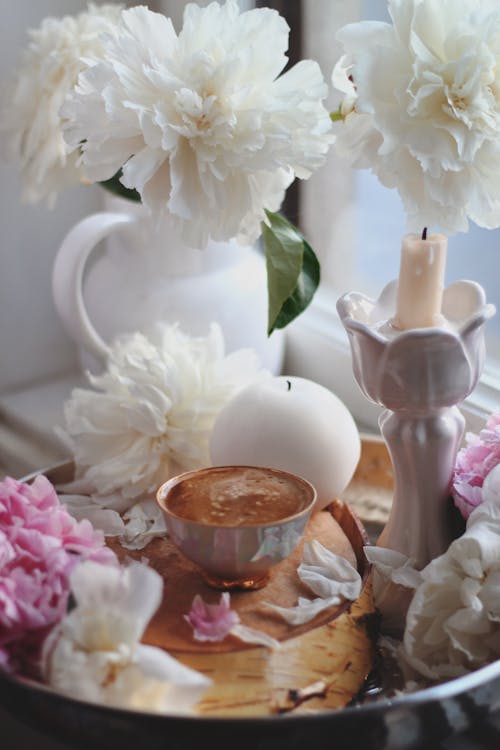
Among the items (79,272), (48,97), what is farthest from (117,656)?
(48,97)

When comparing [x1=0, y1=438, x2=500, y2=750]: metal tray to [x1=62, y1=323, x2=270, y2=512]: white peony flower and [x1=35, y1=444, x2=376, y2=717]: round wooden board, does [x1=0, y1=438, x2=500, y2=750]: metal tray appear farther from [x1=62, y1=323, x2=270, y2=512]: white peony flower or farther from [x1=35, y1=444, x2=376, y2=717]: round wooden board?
[x1=62, y1=323, x2=270, y2=512]: white peony flower


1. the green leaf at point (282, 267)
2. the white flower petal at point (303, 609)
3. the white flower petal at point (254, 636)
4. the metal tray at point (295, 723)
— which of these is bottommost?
the white flower petal at point (303, 609)

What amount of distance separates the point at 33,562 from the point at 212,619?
0.28 feet

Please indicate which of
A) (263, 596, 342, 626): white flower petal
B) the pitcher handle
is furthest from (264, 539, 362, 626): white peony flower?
the pitcher handle

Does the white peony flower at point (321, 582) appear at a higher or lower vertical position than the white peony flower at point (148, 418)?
lower

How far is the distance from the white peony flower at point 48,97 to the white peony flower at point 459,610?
424 millimetres

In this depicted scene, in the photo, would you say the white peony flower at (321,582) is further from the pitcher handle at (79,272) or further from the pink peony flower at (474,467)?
the pitcher handle at (79,272)

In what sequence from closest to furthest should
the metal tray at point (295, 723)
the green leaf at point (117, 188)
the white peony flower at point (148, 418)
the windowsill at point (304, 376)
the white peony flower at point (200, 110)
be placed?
the metal tray at point (295, 723), the white peony flower at point (200, 110), the white peony flower at point (148, 418), the green leaf at point (117, 188), the windowsill at point (304, 376)

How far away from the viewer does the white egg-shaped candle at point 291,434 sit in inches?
22.0

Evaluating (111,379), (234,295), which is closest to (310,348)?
(234,295)

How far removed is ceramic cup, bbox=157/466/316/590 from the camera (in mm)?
469

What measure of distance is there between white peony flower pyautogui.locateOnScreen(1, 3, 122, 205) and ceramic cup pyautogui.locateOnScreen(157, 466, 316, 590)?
319 mm

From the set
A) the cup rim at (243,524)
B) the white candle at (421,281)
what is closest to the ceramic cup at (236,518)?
the cup rim at (243,524)

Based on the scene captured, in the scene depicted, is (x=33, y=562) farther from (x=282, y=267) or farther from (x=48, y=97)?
(x=48, y=97)
